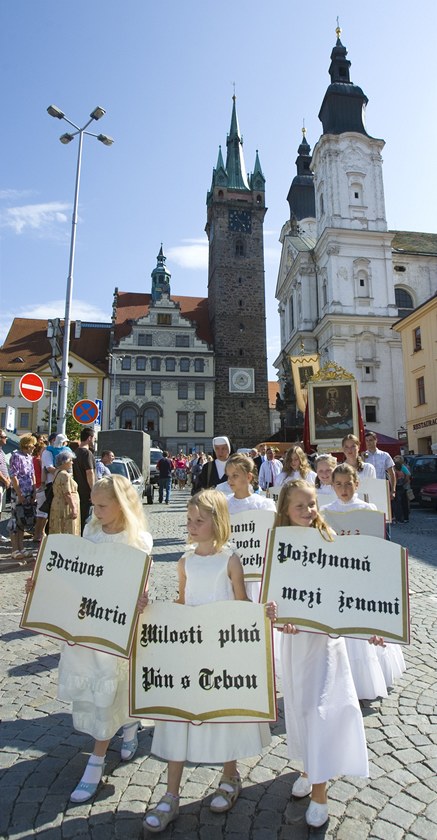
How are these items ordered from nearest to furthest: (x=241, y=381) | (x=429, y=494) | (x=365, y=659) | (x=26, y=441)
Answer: (x=365, y=659)
(x=26, y=441)
(x=429, y=494)
(x=241, y=381)

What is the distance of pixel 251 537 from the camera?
13.5 ft

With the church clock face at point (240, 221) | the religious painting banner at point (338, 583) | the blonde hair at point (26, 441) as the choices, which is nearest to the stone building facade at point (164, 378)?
the church clock face at point (240, 221)

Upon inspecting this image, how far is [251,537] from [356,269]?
45706 millimetres

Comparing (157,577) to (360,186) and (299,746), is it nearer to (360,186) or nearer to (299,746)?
(299,746)

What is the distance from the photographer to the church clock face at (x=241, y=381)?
2079 inches

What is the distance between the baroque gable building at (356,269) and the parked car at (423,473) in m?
26.4

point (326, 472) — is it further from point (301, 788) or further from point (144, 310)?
point (144, 310)

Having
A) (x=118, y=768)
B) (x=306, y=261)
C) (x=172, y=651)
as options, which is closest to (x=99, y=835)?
(x=118, y=768)

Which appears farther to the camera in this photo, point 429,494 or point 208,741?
point 429,494

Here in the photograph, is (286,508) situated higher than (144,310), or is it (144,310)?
(144,310)

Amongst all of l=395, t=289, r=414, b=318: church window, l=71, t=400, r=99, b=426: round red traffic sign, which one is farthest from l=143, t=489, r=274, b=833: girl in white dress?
l=395, t=289, r=414, b=318: church window

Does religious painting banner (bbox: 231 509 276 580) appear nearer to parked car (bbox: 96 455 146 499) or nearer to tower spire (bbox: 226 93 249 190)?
parked car (bbox: 96 455 146 499)

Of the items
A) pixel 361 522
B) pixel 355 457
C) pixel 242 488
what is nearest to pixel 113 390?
pixel 355 457

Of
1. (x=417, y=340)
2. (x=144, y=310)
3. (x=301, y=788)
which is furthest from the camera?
(x=144, y=310)
